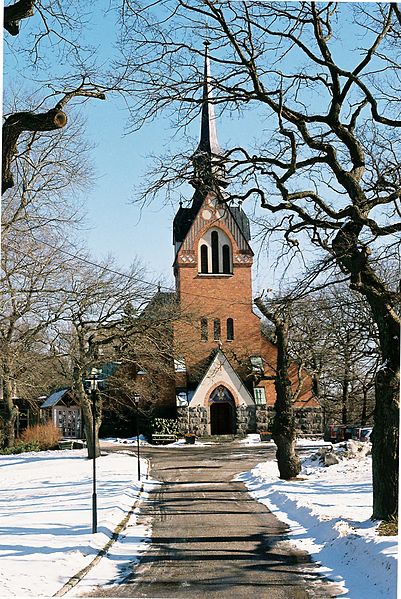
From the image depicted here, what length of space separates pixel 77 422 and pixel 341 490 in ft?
63.0

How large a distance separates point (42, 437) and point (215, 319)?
311 inches

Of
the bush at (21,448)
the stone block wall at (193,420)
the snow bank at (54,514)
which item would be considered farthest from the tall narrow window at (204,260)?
the stone block wall at (193,420)

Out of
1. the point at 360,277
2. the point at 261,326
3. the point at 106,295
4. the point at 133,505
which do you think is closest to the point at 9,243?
the point at 133,505

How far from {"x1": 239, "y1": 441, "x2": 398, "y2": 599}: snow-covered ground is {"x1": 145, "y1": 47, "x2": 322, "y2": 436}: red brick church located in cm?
218

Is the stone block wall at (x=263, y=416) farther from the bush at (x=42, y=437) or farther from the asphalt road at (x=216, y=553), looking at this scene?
the asphalt road at (x=216, y=553)

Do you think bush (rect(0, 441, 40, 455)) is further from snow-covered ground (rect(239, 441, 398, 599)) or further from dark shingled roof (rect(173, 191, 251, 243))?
dark shingled roof (rect(173, 191, 251, 243))

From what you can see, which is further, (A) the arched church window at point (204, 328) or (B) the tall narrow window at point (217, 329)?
(B) the tall narrow window at point (217, 329)

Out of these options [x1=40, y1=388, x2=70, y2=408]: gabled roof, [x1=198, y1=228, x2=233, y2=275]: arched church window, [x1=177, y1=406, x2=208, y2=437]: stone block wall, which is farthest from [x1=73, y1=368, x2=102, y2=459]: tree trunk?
[x1=40, y1=388, x2=70, y2=408]: gabled roof

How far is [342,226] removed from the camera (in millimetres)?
7289

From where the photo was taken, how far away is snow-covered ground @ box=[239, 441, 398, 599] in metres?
5.91

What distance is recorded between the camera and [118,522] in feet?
32.6

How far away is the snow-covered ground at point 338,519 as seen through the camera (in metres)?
5.91

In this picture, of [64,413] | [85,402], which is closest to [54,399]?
[64,413]

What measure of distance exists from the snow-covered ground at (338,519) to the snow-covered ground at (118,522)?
0.01 meters
